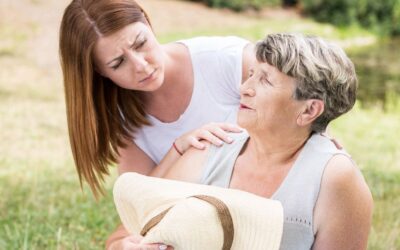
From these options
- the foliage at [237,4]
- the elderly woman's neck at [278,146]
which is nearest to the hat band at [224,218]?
the elderly woman's neck at [278,146]

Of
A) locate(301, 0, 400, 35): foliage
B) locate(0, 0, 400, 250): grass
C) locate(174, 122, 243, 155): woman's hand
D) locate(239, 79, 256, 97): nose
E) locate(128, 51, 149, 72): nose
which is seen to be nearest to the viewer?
locate(239, 79, 256, 97): nose

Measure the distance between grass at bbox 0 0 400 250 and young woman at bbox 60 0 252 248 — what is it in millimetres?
716

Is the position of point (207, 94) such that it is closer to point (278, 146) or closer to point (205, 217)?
point (278, 146)

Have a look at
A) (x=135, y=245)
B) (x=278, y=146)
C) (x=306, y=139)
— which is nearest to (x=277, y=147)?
(x=278, y=146)

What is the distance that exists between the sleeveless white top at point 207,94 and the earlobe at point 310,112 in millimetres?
849

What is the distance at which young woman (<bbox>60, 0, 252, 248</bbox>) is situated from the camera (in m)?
3.16

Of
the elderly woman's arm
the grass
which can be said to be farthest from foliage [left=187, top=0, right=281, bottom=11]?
the elderly woman's arm

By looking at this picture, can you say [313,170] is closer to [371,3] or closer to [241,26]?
[241,26]

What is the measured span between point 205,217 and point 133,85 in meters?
1.11

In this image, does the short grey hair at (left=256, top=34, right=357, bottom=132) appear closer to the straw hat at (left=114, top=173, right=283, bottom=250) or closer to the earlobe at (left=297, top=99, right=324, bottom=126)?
the earlobe at (left=297, top=99, right=324, bottom=126)

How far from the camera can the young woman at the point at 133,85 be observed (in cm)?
316

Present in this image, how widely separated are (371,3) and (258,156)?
20564mm

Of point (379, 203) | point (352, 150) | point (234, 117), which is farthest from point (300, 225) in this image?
point (352, 150)

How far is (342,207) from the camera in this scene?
247 cm
